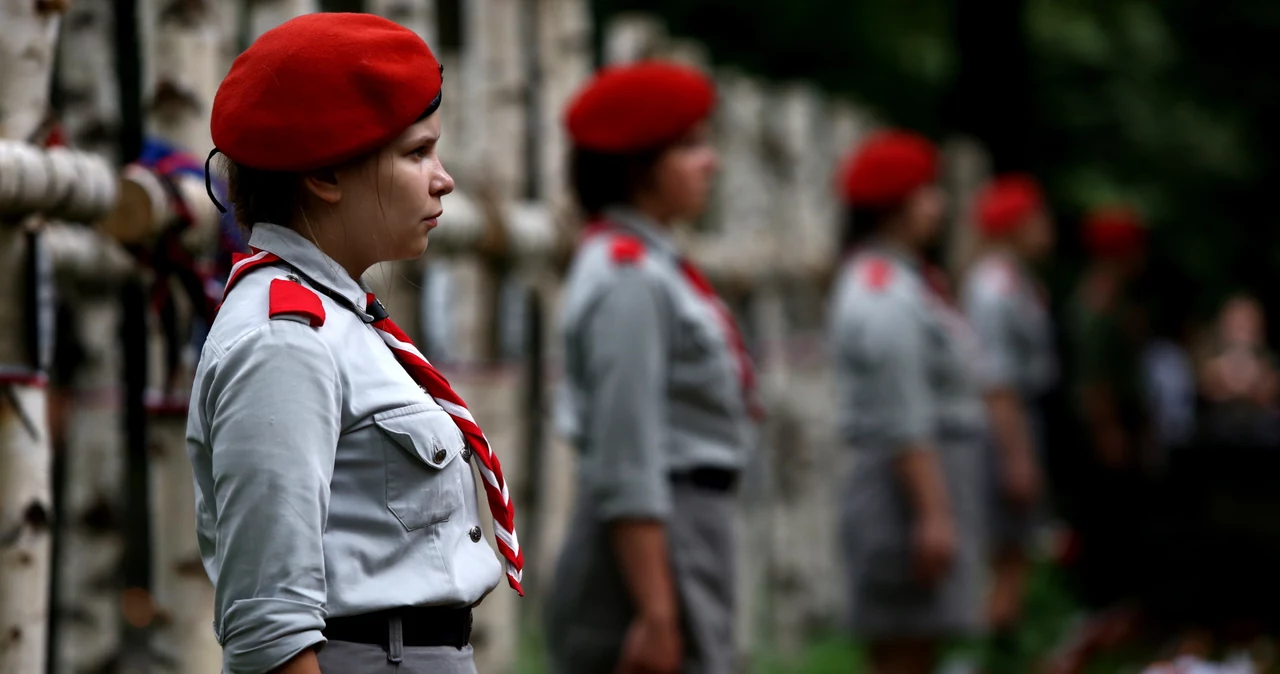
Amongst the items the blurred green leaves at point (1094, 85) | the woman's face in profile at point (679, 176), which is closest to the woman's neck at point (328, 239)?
the woman's face in profile at point (679, 176)

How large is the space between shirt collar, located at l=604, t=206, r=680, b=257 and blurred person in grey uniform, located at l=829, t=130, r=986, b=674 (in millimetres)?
1630

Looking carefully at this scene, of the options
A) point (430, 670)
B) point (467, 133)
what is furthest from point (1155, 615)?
point (430, 670)

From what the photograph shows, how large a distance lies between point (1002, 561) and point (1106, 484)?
179cm

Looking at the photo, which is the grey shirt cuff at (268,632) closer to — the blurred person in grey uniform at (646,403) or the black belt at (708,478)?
the blurred person in grey uniform at (646,403)

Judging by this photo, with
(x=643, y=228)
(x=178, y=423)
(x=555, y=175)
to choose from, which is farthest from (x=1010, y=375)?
(x=178, y=423)

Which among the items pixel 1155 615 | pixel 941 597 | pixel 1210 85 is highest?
pixel 1210 85

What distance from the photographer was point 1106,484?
9539 mm

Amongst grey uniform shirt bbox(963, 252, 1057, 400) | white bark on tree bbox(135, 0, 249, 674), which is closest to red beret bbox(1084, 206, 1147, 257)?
grey uniform shirt bbox(963, 252, 1057, 400)

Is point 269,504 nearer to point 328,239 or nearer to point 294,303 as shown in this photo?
point 294,303

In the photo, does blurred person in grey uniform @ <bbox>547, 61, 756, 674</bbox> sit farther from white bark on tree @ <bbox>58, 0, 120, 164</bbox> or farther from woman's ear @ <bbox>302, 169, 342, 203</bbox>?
woman's ear @ <bbox>302, 169, 342, 203</bbox>

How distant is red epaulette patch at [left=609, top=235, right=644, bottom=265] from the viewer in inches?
152

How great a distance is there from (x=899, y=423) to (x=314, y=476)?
3636mm

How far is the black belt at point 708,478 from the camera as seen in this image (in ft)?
13.0

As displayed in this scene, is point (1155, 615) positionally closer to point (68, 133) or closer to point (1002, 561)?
point (1002, 561)
